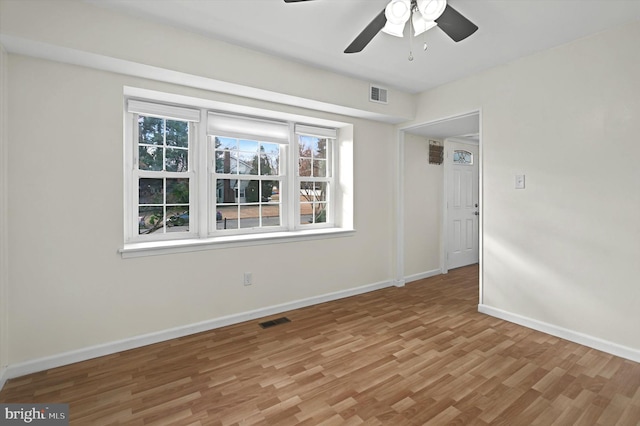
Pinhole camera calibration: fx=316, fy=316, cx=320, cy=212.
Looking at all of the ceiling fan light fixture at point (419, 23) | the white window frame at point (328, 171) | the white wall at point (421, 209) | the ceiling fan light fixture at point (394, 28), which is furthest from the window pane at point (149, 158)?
the white wall at point (421, 209)

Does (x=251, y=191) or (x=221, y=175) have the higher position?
(x=221, y=175)

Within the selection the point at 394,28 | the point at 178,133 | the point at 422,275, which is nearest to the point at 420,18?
the point at 394,28

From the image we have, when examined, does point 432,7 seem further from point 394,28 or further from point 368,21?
point 368,21

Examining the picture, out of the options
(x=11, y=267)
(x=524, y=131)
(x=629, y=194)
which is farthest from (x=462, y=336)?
(x=11, y=267)

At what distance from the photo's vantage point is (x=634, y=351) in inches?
97.4

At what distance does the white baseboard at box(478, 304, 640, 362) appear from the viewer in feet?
8.24

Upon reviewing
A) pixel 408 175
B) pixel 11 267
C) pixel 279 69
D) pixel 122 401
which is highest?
pixel 279 69

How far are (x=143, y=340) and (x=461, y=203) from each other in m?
5.07

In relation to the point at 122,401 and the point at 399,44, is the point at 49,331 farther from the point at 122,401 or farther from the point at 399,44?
the point at 399,44

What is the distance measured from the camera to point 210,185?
335 centimetres

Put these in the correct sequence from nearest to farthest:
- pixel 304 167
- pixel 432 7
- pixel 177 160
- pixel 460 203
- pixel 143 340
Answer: pixel 432 7, pixel 143 340, pixel 177 160, pixel 304 167, pixel 460 203

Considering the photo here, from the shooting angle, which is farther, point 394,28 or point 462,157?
point 462,157

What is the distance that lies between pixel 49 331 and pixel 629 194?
15.0ft

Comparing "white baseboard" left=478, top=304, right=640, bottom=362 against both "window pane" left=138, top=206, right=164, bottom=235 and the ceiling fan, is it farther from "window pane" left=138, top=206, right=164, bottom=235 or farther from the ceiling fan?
"window pane" left=138, top=206, right=164, bottom=235
